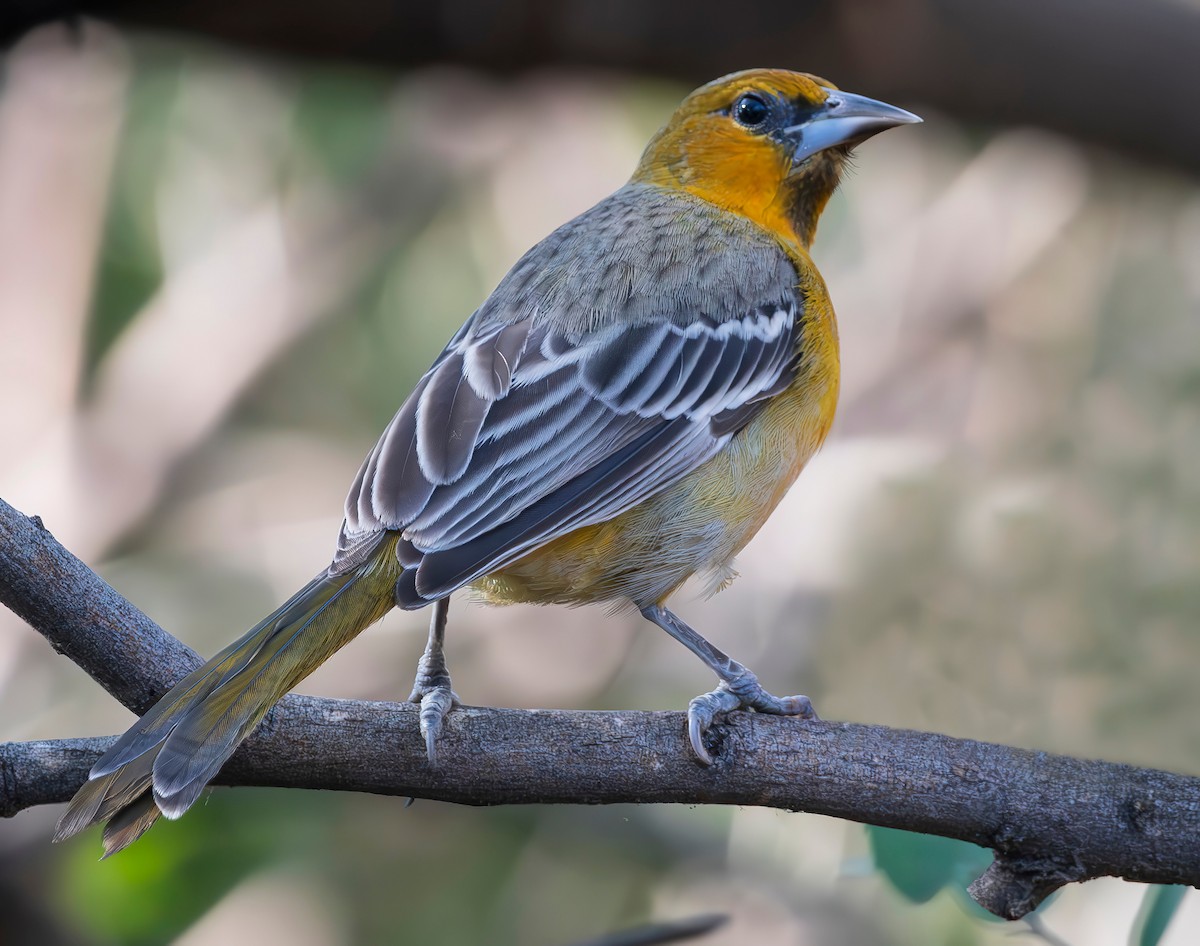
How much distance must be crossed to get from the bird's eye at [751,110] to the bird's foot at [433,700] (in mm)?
2311

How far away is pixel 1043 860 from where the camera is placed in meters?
3.12

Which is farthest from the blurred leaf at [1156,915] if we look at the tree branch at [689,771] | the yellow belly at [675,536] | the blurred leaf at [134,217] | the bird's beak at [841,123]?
the blurred leaf at [134,217]

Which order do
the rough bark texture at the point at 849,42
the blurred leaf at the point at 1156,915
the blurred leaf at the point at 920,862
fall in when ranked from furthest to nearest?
the rough bark texture at the point at 849,42 < the blurred leaf at the point at 920,862 < the blurred leaf at the point at 1156,915

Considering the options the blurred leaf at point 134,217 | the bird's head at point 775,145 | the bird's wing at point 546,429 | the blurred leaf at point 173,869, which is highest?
the bird's head at point 775,145

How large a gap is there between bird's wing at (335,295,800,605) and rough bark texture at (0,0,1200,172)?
218cm

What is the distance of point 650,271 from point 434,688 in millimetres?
1536

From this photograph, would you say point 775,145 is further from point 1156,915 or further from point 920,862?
point 1156,915

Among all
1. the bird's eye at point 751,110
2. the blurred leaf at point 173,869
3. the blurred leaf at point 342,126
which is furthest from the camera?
the blurred leaf at point 342,126

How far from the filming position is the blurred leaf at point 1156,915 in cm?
296

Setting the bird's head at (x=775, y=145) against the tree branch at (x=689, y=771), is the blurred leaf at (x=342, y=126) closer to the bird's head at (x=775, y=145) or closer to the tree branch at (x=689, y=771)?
the bird's head at (x=775, y=145)

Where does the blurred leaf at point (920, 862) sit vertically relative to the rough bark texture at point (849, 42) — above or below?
below

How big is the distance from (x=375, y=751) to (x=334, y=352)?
5734 millimetres

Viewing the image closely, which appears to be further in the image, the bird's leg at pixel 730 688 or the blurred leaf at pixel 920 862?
the bird's leg at pixel 730 688

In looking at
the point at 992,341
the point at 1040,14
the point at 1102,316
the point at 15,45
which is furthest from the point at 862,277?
the point at 15,45
